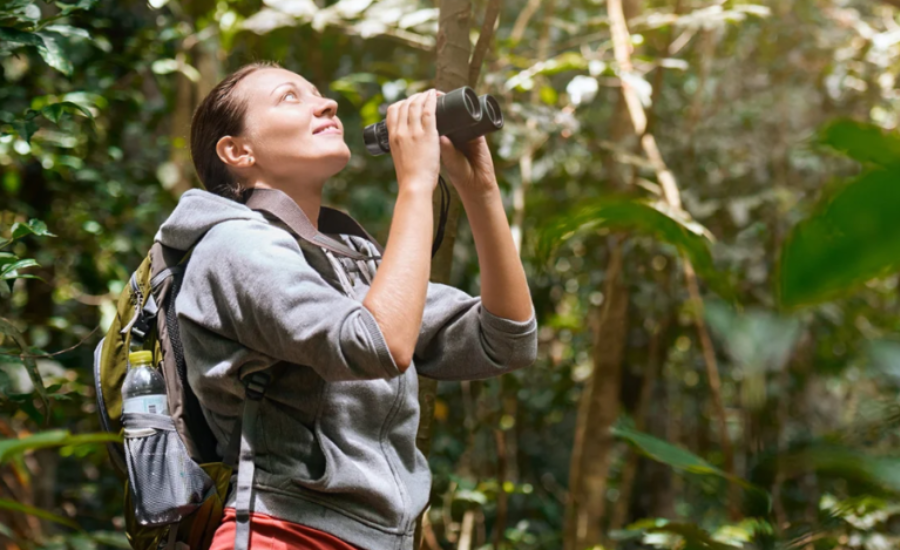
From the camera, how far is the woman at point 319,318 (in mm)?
1016

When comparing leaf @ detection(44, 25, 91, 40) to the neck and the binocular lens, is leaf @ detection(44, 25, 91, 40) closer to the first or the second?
the neck

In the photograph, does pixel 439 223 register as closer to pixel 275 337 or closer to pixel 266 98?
pixel 266 98

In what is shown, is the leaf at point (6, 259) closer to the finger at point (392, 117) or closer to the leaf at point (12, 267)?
the leaf at point (12, 267)

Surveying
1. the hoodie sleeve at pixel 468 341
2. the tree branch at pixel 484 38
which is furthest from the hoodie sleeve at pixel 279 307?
the tree branch at pixel 484 38

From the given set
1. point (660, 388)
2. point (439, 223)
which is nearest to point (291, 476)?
point (439, 223)

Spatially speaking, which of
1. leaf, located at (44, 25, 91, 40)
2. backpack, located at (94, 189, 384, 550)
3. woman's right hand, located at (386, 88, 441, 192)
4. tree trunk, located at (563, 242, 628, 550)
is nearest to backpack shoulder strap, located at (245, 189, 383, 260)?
backpack, located at (94, 189, 384, 550)

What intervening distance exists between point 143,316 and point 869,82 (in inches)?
139

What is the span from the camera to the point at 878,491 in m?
0.59

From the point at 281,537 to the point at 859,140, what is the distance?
91 cm

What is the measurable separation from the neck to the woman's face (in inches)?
0.6

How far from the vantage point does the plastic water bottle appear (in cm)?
110

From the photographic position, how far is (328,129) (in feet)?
4.14

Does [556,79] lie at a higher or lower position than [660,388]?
higher

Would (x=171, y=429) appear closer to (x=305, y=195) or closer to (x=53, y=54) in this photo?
(x=305, y=195)
